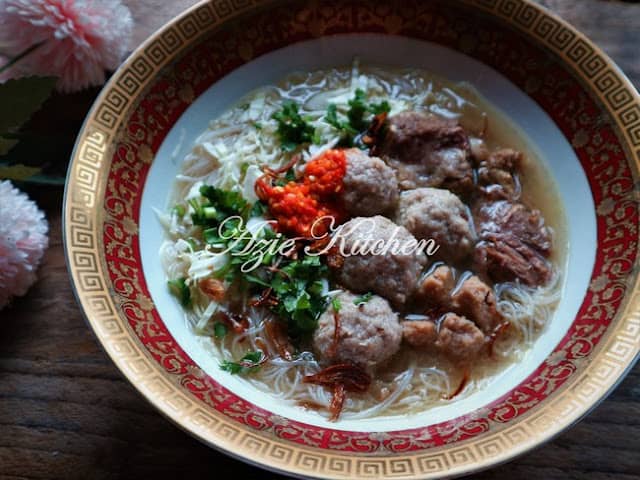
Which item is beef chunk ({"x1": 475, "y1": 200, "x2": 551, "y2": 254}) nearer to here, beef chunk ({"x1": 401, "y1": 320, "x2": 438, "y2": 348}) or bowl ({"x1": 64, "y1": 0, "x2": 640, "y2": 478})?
bowl ({"x1": 64, "y1": 0, "x2": 640, "y2": 478})

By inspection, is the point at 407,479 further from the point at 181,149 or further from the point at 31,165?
the point at 31,165

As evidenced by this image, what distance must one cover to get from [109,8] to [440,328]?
2917 millimetres

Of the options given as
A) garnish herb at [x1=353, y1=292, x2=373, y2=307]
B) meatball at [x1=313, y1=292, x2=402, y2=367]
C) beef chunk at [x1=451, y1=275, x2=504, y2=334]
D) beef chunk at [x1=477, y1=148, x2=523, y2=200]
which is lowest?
meatball at [x1=313, y1=292, x2=402, y2=367]

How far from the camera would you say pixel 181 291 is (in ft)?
12.2

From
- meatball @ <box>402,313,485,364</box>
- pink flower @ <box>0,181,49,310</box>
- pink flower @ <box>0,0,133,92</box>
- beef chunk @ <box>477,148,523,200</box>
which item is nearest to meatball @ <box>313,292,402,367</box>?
meatball @ <box>402,313,485,364</box>

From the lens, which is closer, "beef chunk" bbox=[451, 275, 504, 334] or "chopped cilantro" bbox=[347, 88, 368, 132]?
"beef chunk" bbox=[451, 275, 504, 334]

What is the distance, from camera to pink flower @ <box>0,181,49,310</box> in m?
3.47

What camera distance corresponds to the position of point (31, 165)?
13.2 ft

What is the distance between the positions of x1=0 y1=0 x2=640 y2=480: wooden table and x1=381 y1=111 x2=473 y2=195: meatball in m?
1.60

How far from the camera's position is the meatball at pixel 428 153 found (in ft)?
13.3

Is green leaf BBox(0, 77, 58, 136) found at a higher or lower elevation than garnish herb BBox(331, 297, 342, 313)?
higher

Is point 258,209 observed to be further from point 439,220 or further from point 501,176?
point 501,176

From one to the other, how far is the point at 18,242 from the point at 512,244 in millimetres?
2974

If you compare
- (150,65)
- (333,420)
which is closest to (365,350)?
(333,420)
